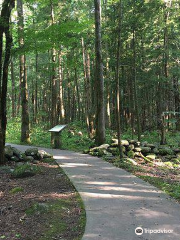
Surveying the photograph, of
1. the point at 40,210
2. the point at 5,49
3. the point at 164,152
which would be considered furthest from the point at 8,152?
the point at 164,152

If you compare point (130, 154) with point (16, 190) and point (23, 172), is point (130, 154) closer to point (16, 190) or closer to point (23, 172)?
point (23, 172)

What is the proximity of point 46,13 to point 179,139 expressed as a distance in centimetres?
1455

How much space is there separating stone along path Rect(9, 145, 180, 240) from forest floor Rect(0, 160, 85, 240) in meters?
0.27

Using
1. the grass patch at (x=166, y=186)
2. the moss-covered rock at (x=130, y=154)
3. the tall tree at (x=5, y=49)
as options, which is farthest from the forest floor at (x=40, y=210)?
the moss-covered rock at (x=130, y=154)

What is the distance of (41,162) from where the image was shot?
10.5m

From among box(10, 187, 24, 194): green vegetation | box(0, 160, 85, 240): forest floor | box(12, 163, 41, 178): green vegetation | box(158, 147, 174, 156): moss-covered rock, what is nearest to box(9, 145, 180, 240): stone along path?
box(0, 160, 85, 240): forest floor

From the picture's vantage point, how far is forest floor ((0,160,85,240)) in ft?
13.8

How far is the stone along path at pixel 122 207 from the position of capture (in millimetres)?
3998

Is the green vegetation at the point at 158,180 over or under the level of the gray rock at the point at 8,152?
under

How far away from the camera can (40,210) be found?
500 centimetres

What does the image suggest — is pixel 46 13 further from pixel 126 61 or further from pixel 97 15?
pixel 97 15

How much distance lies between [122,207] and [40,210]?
5.54 feet

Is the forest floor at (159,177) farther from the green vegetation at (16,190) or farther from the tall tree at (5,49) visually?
the tall tree at (5,49)

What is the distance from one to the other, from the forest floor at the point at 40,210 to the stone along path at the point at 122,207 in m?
0.27
